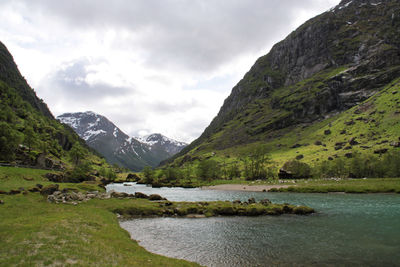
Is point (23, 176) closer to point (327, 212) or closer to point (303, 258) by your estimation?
point (303, 258)

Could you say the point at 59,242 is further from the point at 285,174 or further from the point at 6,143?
the point at 285,174

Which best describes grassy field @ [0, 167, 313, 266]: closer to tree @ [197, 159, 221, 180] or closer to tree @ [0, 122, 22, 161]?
tree @ [0, 122, 22, 161]

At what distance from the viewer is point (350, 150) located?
564 ft

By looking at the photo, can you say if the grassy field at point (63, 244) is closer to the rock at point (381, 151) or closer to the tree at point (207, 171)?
the tree at point (207, 171)

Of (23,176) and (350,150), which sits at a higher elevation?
(350,150)

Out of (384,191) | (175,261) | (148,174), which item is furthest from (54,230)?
(148,174)

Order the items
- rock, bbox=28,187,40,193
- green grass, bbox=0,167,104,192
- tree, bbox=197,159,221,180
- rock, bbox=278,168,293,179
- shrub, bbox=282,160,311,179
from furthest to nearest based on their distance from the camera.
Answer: tree, bbox=197,159,221,180 < rock, bbox=278,168,293,179 < shrub, bbox=282,160,311,179 < green grass, bbox=0,167,104,192 < rock, bbox=28,187,40,193

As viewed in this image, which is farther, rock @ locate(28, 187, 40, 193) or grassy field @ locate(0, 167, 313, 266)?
rock @ locate(28, 187, 40, 193)

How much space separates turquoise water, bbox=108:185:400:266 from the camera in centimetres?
2416

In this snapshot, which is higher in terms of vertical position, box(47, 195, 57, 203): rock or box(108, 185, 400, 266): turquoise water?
box(47, 195, 57, 203): rock

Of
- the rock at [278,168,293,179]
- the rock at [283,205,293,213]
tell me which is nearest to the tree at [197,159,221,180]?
the rock at [278,168,293,179]

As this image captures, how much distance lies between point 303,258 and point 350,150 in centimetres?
18021

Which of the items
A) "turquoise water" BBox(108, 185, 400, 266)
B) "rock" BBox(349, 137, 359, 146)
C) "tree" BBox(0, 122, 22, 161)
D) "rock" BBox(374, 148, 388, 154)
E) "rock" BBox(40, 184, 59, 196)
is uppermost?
"rock" BBox(349, 137, 359, 146)

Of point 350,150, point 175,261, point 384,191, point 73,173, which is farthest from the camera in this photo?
point 350,150
